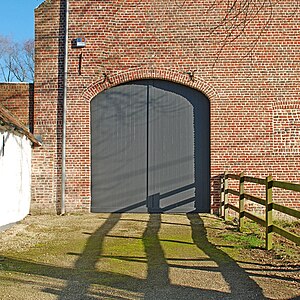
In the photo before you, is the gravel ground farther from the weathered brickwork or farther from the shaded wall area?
the shaded wall area

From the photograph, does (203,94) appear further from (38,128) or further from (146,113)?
(38,128)

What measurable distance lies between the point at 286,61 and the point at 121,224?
628 centimetres

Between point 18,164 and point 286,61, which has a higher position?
point 286,61

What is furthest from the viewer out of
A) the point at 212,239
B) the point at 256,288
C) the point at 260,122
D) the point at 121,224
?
the point at 260,122

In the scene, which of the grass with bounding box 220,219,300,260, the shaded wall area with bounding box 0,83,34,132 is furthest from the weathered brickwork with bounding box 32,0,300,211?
the grass with bounding box 220,219,300,260

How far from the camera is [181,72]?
13805mm

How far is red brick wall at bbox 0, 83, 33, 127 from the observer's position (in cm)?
1387

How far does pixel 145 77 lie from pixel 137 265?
25.3 ft

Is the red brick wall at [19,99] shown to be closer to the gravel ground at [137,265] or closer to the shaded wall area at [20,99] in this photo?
the shaded wall area at [20,99]

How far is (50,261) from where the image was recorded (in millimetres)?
7277

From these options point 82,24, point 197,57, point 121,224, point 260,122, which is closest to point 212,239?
point 121,224

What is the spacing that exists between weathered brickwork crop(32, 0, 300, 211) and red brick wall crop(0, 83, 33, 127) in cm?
29

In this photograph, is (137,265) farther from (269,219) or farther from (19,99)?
(19,99)

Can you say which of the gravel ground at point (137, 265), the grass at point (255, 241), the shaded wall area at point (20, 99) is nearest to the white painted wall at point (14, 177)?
the gravel ground at point (137, 265)
